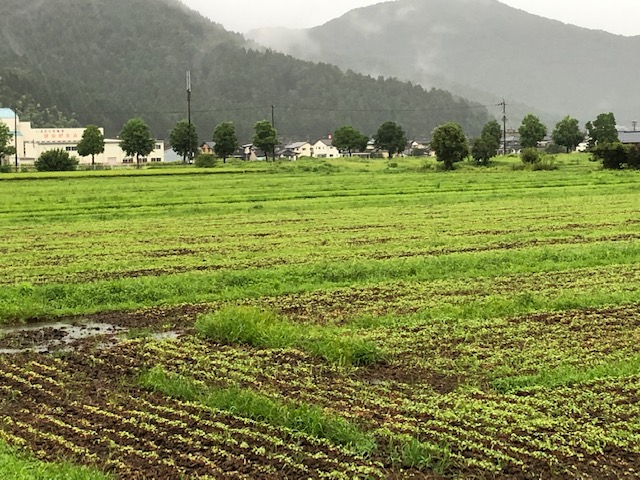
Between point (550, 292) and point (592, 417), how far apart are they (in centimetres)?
527

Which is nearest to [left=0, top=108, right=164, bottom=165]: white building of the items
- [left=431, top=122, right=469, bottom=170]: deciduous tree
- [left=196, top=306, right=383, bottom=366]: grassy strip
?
[left=431, top=122, right=469, bottom=170]: deciduous tree

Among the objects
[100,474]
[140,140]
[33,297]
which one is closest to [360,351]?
[100,474]

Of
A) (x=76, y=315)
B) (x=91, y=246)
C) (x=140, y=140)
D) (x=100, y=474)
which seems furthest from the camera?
(x=140, y=140)

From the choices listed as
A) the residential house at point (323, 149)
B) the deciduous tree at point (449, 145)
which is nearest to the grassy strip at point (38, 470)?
the deciduous tree at point (449, 145)

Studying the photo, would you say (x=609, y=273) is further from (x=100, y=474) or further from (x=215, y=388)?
(x=100, y=474)

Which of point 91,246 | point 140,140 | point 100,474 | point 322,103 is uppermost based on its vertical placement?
point 322,103

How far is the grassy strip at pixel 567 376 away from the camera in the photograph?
288 inches

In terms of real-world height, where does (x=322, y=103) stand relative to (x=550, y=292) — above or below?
above

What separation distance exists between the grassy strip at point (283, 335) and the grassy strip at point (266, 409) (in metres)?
1.51

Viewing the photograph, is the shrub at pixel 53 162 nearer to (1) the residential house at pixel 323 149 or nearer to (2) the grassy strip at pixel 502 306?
(2) the grassy strip at pixel 502 306

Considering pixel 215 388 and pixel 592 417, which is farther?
pixel 215 388

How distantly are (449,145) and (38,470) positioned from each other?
5390 centimetres

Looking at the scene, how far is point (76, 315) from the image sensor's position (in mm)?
10891

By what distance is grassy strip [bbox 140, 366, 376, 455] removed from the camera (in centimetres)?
613
